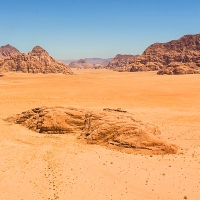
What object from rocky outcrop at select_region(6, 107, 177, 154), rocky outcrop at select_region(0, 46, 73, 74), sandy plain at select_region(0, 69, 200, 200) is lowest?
sandy plain at select_region(0, 69, 200, 200)

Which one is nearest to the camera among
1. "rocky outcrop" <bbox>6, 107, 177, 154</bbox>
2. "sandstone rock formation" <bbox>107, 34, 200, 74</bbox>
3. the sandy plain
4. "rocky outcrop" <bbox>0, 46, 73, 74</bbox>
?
the sandy plain

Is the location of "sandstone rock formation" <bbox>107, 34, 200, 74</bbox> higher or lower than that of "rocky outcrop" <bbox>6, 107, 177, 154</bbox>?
higher

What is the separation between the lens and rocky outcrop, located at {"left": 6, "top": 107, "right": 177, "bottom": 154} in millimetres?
18641

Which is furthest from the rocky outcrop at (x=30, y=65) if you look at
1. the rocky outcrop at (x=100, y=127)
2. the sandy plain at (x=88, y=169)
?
the sandy plain at (x=88, y=169)

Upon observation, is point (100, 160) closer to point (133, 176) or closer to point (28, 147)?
point (133, 176)

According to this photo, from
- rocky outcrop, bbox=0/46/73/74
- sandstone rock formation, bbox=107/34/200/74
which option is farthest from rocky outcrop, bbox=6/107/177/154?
sandstone rock formation, bbox=107/34/200/74

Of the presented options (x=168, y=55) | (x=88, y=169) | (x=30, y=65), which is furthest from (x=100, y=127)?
(x=168, y=55)

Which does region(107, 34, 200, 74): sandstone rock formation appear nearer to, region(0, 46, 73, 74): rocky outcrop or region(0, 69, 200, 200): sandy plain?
region(0, 46, 73, 74): rocky outcrop

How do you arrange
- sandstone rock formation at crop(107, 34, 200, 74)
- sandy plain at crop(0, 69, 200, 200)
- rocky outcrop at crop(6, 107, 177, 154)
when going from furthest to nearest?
sandstone rock formation at crop(107, 34, 200, 74)
rocky outcrop at crop(6, 107, 177, 154)
sandy plain at crop(0, 69, 200, 200)

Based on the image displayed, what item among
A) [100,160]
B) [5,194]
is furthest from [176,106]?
[5,194]

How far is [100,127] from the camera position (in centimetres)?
2053

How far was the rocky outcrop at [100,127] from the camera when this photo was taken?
18641 millimetres

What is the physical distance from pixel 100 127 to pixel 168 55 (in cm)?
13118

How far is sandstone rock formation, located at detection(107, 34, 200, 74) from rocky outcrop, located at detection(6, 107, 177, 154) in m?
105
